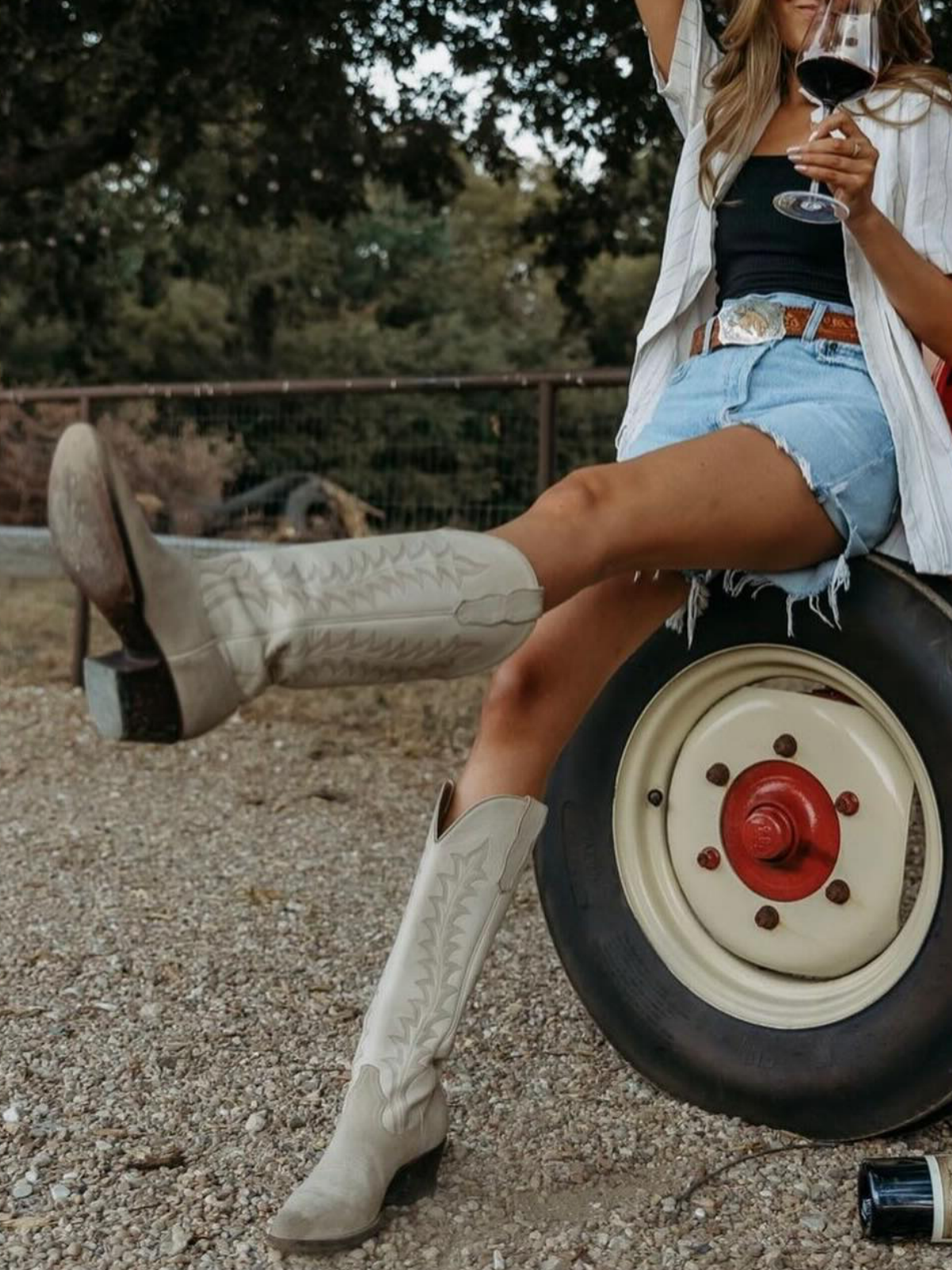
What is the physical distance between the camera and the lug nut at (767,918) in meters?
2.39

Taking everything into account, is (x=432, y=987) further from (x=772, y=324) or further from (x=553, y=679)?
(x=772, y=324)

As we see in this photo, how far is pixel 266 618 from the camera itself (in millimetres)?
1657

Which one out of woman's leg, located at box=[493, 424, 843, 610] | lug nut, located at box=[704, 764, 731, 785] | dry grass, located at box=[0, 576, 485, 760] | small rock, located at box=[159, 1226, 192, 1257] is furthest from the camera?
dry grass, located at box=[0, 576, 485, 760]

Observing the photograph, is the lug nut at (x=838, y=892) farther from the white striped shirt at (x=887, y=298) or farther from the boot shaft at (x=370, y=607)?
the boot shaft at (x=370, y=607)

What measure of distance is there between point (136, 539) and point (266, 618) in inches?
6.5

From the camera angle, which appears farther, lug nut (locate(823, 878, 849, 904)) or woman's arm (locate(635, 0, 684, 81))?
woman's arm (locate(635, 0, 684, 81))

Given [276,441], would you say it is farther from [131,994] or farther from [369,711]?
[131,994]

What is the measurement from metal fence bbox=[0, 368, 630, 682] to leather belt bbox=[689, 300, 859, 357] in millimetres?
3565

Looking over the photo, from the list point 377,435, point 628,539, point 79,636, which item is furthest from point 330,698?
point 628,539

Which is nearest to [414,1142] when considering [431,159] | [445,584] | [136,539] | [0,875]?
[445,584]

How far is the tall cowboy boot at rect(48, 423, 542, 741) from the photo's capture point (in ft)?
5.30

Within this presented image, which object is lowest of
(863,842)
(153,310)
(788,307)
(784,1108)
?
(153,310)

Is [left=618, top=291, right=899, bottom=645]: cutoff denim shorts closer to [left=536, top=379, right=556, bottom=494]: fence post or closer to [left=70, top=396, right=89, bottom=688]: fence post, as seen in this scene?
[left=536, top=379, right=556, bottom=494]: fence post

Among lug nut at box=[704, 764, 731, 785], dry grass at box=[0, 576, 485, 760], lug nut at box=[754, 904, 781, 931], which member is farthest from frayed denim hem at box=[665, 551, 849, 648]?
dry grass at box=[0, 576, 485, 760]
